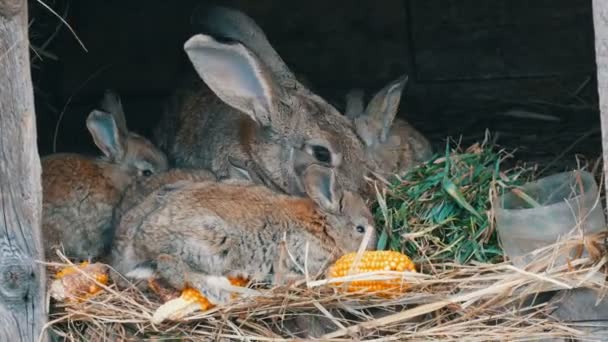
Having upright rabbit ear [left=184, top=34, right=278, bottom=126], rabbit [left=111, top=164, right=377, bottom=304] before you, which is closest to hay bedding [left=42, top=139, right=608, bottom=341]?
rabbit [left=111, top=164, right=377, bottom=304]

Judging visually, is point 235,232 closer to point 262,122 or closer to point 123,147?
point 262,122

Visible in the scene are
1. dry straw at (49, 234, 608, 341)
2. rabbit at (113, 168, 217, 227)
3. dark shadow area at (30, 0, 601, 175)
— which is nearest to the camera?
dry straw at (49, 234, 608, 341)

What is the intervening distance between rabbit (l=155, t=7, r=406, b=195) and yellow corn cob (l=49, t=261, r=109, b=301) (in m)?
1.06

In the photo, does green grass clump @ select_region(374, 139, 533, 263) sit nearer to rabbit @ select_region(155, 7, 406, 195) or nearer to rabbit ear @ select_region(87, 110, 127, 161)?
rabbit @ select_region(155, 7, 406, 195)

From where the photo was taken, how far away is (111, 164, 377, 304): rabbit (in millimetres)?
5285

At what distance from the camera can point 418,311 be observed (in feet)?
16.4

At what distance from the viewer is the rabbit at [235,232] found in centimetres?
529

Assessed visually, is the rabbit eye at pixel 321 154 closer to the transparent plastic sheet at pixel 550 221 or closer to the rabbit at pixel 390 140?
the rabbit at pixel 390 140

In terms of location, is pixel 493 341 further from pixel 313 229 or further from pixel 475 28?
pixel 475 28

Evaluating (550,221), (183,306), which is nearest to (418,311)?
(550,221)

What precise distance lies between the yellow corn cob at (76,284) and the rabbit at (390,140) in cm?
151

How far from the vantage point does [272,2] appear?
8086mm

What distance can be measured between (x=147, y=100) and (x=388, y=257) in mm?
3293

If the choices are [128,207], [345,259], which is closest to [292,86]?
[128,207]
